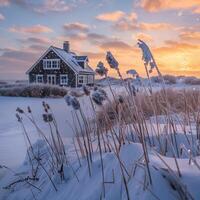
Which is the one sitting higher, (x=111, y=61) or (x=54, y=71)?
(x=54, y=71)

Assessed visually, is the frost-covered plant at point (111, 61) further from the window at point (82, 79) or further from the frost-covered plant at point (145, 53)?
the window at point (82, 79)

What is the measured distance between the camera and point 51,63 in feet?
113

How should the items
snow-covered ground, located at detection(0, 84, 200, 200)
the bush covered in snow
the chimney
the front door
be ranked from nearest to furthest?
1. snow-covered ground, located at detection(0, 84, 200, 200)
2. the bush covered in snow
3. the front door
4. the chimney

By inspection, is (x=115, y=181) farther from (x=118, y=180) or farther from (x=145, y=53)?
(x=145, y=53)

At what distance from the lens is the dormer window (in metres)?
34.2

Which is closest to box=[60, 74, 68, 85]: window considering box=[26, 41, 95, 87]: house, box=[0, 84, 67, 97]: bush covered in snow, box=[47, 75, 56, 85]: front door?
box=[26, 41, 95, 87]: house

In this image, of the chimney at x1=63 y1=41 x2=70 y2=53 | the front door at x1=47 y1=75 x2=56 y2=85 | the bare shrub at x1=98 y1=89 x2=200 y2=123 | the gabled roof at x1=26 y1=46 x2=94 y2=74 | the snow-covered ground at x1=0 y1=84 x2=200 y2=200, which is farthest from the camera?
the chimney at x1=63 y1=41 x2=70 y2=53

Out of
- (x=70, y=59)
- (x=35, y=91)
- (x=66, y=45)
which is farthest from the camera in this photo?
(x=66, y=45)

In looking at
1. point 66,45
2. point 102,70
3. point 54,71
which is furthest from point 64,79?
point 102,70

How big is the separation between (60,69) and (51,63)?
133cm

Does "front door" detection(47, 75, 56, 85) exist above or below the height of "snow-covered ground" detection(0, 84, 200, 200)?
above

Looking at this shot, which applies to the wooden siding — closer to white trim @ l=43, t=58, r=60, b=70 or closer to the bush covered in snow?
white trim @ l=43, t=58, r=60, b=70

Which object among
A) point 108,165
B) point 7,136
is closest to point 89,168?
point 108,165

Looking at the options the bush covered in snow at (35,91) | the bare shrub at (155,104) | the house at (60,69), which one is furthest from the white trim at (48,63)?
the bare shrub at (155,104)
